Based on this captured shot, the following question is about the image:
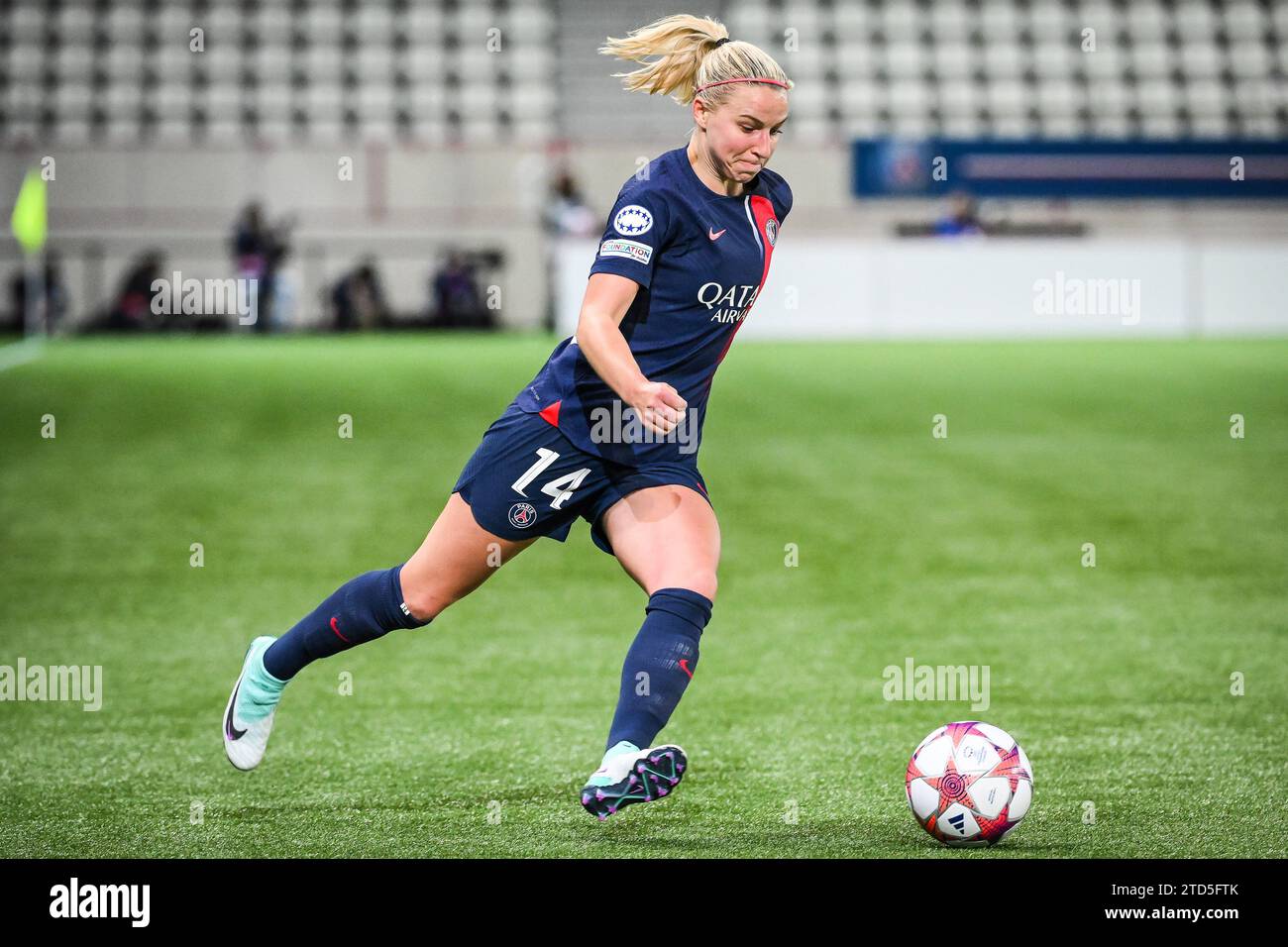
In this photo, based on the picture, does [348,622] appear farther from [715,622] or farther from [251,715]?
[715,622]

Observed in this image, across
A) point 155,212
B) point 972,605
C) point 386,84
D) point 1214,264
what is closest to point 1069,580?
point 972,605

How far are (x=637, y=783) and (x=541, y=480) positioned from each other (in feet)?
3.09

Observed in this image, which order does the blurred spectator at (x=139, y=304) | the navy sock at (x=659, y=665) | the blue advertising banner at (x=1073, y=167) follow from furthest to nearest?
the blue advertising banner at (x=1073, y=167)
the blurred spectator at (x=139, y=304)
the navy sock at (x=659, y=665)

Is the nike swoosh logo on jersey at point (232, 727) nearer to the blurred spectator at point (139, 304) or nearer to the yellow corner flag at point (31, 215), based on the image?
the yellow corner flag at point (31, 215)

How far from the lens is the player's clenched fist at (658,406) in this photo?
172 inches

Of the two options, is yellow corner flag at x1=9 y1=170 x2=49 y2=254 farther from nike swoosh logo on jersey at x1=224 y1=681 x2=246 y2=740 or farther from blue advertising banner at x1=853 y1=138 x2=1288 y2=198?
nike swoosh logo on jersey at x1=224 y1=681 x2=246 y2=740

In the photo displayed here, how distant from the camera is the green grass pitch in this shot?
16.5 ft

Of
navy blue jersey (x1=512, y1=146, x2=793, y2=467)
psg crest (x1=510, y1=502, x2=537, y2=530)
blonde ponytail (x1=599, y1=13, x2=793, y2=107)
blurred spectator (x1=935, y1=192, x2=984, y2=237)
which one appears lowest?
psg crest (x1=510, y1=502, x2=537, y2=530)

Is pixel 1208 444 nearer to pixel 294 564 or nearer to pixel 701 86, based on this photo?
pixel 294 564

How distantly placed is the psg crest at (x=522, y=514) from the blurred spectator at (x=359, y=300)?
23054 mm

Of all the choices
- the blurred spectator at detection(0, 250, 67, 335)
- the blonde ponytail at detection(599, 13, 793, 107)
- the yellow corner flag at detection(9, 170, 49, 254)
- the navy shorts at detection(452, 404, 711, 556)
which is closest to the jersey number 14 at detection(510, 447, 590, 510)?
the navy shorts at detection(452, 404, 711, 556)

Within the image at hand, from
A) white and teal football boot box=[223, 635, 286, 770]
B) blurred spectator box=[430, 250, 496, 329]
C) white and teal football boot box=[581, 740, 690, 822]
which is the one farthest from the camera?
blurred spectator box=[430, 250, 496, 329]

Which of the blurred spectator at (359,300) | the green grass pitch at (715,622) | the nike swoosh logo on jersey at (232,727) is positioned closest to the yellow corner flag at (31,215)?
the blurred spectator at (359,300)

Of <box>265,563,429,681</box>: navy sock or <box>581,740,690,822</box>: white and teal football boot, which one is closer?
<box>581,740,690,822</box>: white and teal football boot
